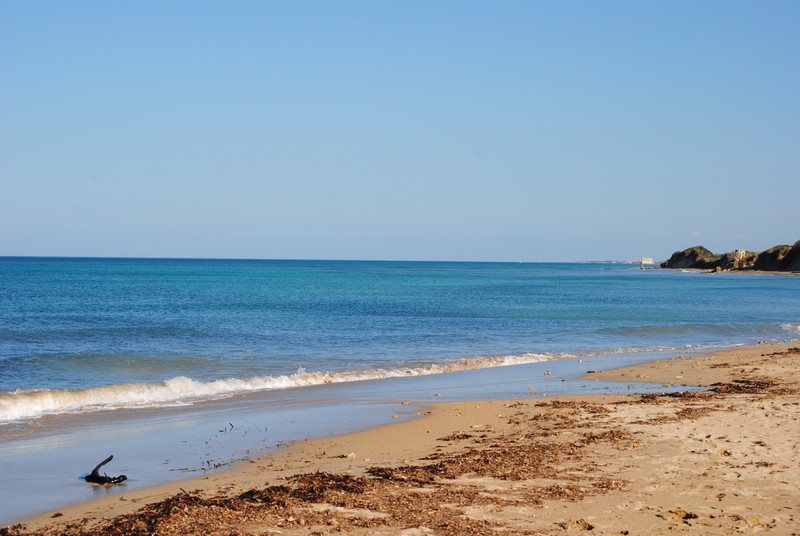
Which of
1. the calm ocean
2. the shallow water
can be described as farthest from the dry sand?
the calm ocean

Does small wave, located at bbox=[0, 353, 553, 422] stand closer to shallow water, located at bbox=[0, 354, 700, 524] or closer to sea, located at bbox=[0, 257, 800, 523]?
sea, located at bbox=[0, 257, 800, 523]

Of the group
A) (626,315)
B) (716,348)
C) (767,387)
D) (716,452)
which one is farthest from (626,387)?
(626,315)

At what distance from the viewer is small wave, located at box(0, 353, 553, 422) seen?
14.3 m

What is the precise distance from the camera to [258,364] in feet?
72.0

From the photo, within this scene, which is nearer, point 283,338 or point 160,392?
point 160,392

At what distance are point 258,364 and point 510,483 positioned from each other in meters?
15.0

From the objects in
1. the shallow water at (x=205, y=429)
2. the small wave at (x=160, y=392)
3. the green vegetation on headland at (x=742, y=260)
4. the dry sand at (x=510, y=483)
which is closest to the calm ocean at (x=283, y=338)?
the small wave at (x=160, y=392)

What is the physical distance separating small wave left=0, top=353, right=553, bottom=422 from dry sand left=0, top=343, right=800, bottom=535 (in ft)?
20.1

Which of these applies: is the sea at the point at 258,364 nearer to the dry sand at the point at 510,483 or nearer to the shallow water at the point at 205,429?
the shallow water at the point at 205,429

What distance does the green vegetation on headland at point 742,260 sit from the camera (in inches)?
5133

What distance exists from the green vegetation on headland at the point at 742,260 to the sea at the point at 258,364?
94390 mm

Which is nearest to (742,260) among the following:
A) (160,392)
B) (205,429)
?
(160,392)

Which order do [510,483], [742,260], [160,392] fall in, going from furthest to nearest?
[742,260]
[160,392]
[510,483]

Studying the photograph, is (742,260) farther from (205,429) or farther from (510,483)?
(510,483)
